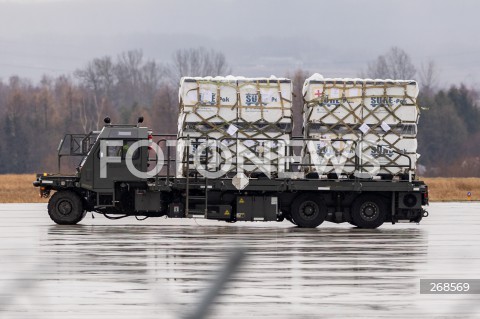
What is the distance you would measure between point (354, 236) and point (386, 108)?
14.7ft

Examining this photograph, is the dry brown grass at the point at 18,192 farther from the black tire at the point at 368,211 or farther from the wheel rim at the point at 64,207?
the black tire at the point at 368,211

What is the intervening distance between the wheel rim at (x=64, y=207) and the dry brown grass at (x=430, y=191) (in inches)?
654

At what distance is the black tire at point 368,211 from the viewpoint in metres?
27.2

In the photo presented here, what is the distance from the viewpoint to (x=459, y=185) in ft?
179

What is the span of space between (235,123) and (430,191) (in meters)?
25.7

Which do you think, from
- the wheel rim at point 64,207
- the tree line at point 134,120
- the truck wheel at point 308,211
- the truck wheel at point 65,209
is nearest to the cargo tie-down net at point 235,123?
the truck wheel at point 308,211

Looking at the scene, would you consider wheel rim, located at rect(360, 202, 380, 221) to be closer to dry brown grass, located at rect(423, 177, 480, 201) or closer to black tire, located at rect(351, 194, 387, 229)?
black tire, located at rect(351, 194, 387, 229)

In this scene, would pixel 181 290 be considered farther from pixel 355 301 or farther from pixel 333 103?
pixel 333 103

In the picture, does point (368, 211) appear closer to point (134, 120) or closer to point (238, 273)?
point (238, 273)

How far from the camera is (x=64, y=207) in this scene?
27.6m

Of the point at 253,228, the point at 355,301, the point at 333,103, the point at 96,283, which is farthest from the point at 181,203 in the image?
the point at 355,301

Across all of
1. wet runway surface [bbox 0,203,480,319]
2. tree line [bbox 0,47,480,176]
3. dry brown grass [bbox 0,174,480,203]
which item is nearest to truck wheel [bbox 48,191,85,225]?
wet runway surface [bbox 0,203,480,319]

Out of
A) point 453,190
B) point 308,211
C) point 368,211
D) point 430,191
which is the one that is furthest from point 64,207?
point 453,190

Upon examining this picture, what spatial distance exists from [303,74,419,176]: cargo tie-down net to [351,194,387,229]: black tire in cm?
80
